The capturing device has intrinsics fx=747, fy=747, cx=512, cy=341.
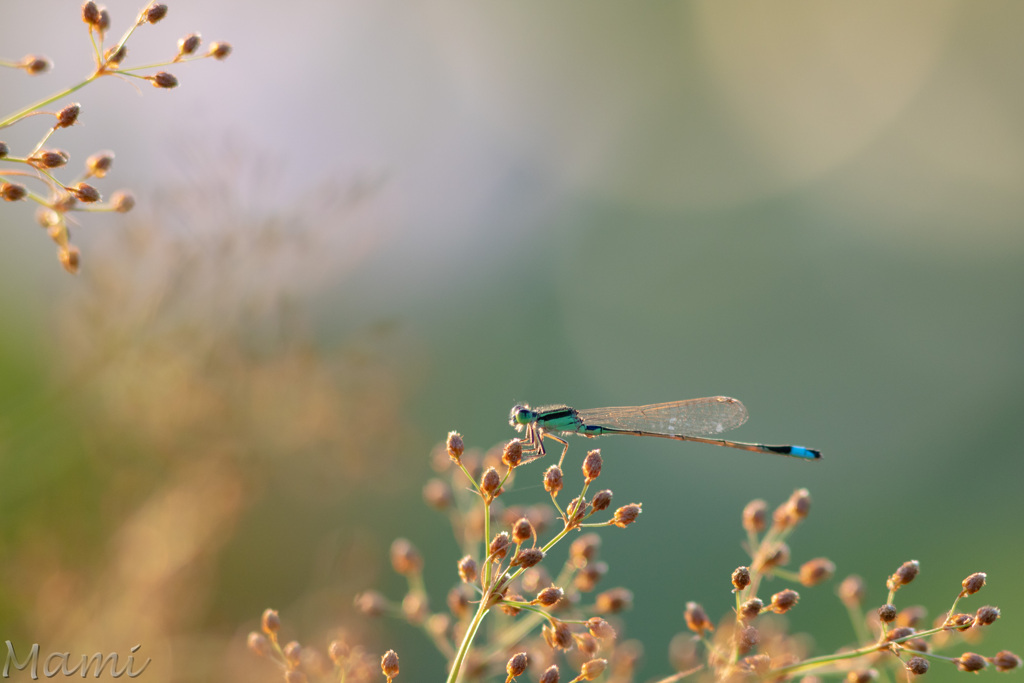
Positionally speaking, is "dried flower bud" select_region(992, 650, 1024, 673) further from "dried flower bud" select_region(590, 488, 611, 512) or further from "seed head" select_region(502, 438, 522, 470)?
"seed head" select_region(502, 438, 522, 470)

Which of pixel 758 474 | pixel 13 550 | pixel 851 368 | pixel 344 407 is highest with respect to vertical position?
pixel 344 407

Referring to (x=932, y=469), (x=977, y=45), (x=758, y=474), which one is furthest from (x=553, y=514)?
(x=977, y=45)

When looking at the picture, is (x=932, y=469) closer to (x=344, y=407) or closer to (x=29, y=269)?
(x=344, y=407)

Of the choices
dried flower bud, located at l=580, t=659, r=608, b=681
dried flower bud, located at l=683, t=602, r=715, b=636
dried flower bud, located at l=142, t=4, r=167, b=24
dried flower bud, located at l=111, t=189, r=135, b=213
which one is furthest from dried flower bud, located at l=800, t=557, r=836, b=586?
dried flower bud, located at l=142, t=4, r=167, b=24

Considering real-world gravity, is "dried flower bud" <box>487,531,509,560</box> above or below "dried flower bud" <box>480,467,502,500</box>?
below

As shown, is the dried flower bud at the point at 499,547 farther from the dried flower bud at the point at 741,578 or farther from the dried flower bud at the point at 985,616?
the dried flower bud at the point at 985,616

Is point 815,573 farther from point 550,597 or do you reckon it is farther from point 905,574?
point 550,597

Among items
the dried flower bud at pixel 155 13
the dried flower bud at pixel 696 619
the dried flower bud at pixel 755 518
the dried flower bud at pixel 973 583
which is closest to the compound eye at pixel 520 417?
the dried flower bud at pixel 755 518
